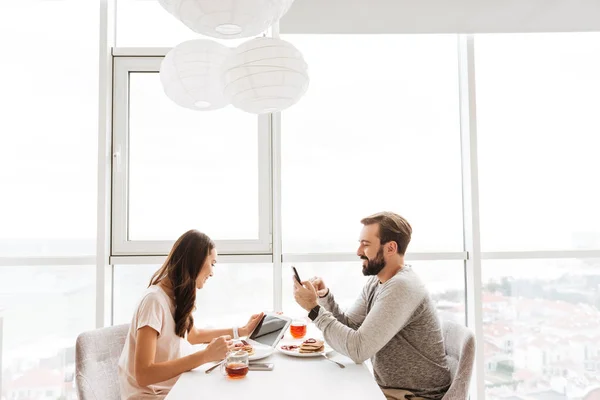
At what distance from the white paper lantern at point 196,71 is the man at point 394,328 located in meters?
0.85

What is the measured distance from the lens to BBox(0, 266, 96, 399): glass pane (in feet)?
9.27

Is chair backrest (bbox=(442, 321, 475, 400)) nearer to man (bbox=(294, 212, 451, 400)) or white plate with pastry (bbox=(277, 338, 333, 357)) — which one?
man (bbox=(294, 212, 451, 400))

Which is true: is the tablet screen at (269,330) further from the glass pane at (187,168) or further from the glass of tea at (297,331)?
the glass pane at (187,168)

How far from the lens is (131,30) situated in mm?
3037

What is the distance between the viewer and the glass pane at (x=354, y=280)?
2.95 meters

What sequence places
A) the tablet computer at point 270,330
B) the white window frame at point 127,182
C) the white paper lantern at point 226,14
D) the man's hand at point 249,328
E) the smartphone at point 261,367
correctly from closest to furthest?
the white paper lantern at point 226,14 < the smartphone at point 261,367 < the tablet computer at point 270,330 < the man's hand at point 249,328 < the white window frame at point 127,182

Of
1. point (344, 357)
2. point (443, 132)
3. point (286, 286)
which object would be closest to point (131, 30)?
point (286, 286)

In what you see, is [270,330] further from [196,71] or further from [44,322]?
[44,322]

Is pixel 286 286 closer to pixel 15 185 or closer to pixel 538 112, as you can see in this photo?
pixel 15 185

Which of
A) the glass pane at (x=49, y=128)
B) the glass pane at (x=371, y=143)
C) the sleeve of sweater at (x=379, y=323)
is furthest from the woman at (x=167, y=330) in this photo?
the glass pane at (x=49, y=128)

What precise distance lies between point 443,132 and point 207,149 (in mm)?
1447

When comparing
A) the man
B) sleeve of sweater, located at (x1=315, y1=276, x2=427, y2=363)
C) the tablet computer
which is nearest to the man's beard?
the man

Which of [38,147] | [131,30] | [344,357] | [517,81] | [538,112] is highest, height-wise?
[131,30]

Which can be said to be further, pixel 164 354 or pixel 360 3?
pixel 360 3
